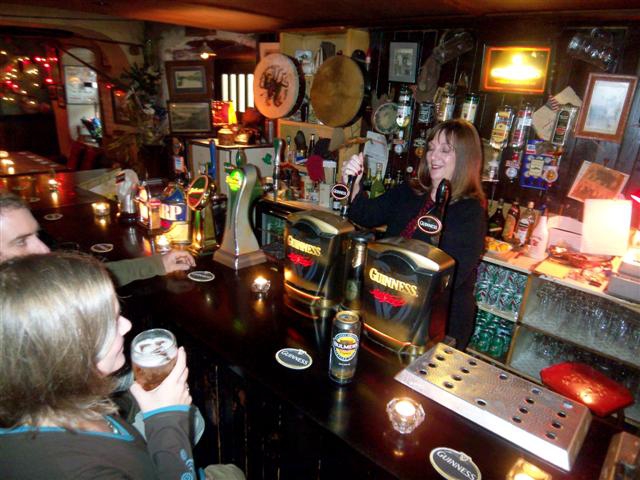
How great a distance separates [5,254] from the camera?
4.68 feet

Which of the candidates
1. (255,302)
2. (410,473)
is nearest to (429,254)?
(410,473)

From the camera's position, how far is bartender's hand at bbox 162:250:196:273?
200 centimetres

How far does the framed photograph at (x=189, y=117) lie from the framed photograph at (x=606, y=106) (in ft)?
12.5

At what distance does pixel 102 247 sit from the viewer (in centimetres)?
230

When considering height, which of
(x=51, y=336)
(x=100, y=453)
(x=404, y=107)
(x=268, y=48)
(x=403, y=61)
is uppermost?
(x=268, y=48)

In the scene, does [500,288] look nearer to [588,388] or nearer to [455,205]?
[588,388]

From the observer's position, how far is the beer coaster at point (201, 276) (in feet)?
6.41

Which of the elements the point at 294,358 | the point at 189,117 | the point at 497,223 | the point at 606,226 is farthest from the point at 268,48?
the point at 294,358

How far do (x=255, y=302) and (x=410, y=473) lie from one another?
0.96 m

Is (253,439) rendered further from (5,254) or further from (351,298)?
(5,254)

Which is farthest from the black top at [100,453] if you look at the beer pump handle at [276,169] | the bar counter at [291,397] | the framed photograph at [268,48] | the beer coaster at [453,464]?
the framed photograph at [268,48]

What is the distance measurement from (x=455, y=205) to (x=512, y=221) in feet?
4.47

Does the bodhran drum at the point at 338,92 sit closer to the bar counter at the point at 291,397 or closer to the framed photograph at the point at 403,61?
the framed photograph at the point at 403,61

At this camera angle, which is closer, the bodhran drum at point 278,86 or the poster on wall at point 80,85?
the bodhran drum at point 278,86
